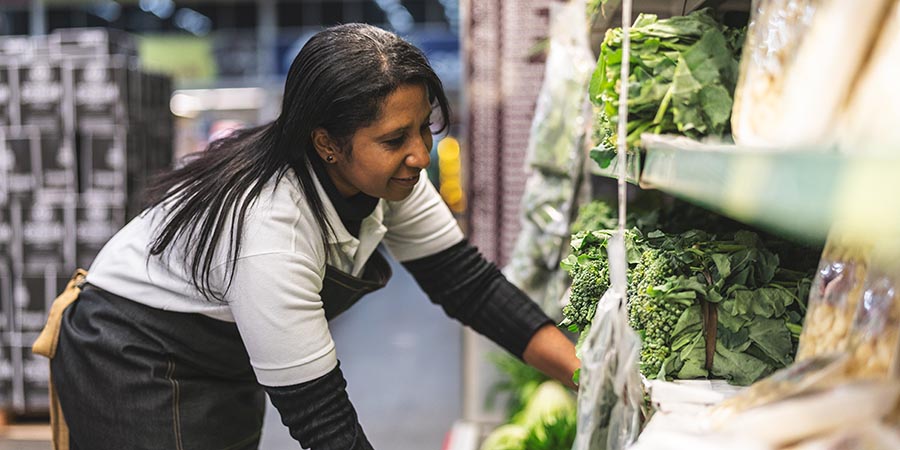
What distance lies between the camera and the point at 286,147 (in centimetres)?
142

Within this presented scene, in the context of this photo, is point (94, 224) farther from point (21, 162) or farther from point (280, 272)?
point (280, 272)

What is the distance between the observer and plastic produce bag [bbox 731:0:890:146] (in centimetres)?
63

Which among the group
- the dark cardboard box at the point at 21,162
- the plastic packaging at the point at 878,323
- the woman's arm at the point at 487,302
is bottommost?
the dark cardboard box at the point at 21,162

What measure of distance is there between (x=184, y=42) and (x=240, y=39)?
0.77 meters

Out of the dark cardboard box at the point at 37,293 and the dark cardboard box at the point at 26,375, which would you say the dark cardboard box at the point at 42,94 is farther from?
the dark cardboard box at the point at 26,375

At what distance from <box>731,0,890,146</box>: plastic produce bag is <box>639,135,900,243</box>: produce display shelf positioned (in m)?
0.05

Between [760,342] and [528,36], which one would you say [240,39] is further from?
[760,342]

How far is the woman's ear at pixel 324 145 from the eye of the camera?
141cm

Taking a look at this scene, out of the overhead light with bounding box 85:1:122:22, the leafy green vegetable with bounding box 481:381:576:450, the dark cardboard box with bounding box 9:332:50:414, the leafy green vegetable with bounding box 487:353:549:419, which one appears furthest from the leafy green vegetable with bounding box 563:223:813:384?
the overhead light with bounding box 85:1:122:22

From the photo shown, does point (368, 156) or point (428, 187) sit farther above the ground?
point (368, 156)

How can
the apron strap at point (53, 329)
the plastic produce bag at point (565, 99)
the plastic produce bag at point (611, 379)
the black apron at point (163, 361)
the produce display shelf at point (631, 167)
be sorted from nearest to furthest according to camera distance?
1. the plastic produce bag at point (611, 379)
2. the produce display shelf at point (631, 167)
3. the black apron at point (163, 361)
4. the apron strap at point (53, 329)
5. the plastic produce bag at point (565, 99)

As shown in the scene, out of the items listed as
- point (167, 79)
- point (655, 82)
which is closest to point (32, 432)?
point (167, 79)

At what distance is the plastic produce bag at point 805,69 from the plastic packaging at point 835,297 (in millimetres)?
134

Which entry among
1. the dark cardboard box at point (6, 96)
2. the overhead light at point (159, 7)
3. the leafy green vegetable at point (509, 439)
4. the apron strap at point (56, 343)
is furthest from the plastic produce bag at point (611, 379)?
the overhead light at point (159, 7)
